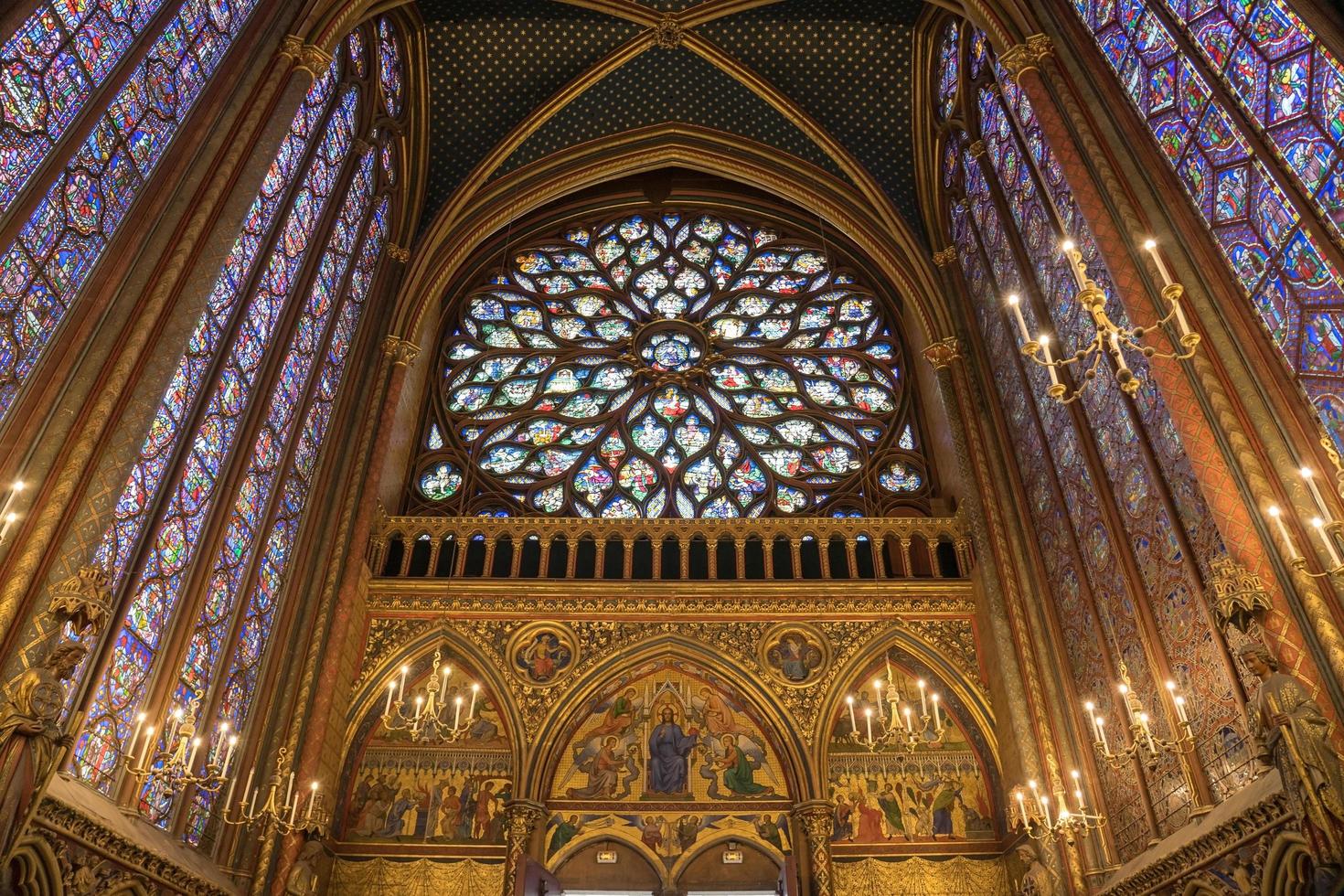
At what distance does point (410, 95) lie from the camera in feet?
51.7

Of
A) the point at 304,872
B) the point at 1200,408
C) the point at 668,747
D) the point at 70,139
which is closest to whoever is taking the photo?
the point at 1200,408

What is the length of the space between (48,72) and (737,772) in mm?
10217

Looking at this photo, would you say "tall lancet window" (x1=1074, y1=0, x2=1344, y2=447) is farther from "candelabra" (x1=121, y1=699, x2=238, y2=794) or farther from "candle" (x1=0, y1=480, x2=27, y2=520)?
"candelabra" (x1=121, y1=699, x2=238, y2=794)

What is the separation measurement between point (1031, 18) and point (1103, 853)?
29.5 ft

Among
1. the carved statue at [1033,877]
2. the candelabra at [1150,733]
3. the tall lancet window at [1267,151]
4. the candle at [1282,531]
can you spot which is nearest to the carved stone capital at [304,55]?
the tall lancet window at [1267,151]

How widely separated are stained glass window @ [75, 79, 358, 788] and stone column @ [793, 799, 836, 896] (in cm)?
739

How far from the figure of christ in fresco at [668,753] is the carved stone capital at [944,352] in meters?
6.53

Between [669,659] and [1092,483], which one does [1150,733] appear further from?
[669,659]

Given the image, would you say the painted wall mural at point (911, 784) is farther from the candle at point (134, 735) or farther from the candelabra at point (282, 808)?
the candle at point (134, 735)

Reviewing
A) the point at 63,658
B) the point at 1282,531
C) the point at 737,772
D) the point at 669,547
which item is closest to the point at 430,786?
the point at 737,772

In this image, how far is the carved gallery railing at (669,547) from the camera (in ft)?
Result: 44.8

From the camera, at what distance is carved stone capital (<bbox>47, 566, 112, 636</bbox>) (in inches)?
246

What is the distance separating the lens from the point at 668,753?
1231 centimetres

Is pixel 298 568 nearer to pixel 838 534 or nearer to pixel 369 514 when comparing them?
pixel 369 514
